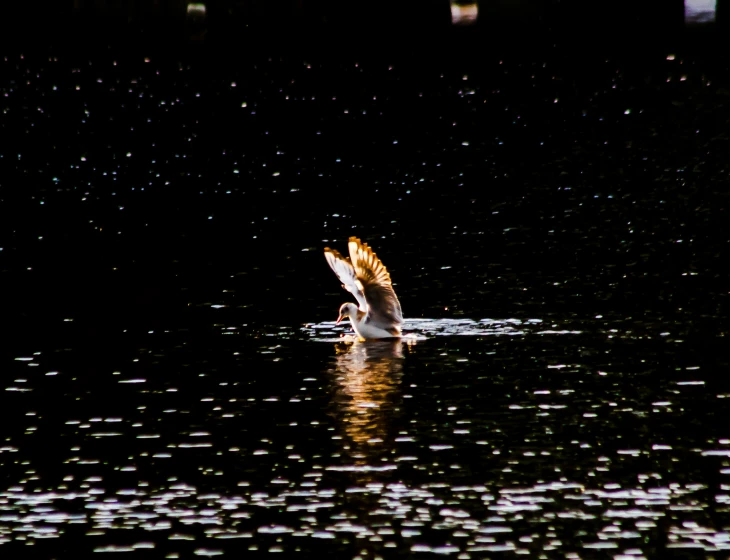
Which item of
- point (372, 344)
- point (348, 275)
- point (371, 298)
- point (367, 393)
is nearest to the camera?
point (367, 393)

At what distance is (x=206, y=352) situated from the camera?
2578cm

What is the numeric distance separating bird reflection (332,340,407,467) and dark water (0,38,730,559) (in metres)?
0.07

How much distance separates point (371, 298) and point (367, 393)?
4.31m

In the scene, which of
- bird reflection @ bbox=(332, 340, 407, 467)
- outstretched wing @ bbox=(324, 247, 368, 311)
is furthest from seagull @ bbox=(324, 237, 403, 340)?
bird reflection @ bbox=(332, 340, 407, 467)

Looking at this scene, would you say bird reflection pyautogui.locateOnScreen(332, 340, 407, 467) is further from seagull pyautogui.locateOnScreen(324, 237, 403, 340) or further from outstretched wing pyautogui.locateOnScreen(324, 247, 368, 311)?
outstretched wing pyautogui.locateOnScreen(324, 247, 368, 311)

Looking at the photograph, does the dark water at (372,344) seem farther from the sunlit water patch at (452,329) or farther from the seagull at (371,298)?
the seagull at (371,298)

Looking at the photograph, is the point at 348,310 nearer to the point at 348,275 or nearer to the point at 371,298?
the point at 371,298

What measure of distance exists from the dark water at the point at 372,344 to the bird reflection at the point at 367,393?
0.07 m

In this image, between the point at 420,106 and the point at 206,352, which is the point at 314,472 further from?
the point at 420,106

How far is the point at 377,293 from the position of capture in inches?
1064

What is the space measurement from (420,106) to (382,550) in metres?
48.4

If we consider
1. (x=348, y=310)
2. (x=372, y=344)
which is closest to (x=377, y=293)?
(x=348, y=310)

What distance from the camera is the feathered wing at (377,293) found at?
26969 millimetres

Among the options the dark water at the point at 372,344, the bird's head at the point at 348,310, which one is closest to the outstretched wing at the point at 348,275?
the bird's head at the point at 348,310
